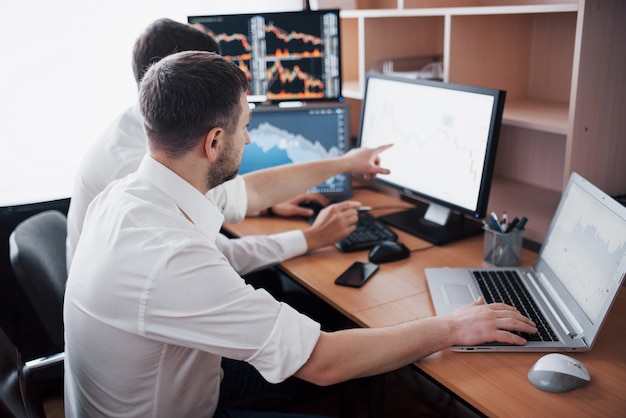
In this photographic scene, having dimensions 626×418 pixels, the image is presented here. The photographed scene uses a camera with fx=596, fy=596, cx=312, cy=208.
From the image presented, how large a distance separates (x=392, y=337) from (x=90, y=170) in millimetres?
1044

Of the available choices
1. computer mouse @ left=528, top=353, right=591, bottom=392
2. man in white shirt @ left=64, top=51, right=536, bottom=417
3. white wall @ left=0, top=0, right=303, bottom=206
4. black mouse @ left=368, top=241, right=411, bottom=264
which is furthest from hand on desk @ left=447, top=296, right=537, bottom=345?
white wall @ left=0, top=0, right=303, bottom=206

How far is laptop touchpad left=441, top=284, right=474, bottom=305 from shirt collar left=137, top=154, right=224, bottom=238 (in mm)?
631

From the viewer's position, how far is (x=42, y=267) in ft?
5.17

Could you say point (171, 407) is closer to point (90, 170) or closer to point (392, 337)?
point (392, 337)

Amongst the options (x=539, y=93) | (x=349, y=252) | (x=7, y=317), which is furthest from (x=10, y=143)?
(x=539, y=93)

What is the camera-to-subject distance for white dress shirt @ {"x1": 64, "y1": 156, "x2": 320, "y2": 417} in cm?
108

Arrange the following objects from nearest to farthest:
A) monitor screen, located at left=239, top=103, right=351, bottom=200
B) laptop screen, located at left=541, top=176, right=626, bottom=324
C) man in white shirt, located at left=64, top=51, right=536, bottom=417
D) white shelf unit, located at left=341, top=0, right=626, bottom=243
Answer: man in white shirt, located at left=64, top=51, right=536, bottom=417, laptop screen, located at left=541, top=176, right=626, bottom=324, white shelf unit, located at left=341, top=0, right=626, bottom=243, monitor screen, located at left=239, top=103, right=351, bottom=200

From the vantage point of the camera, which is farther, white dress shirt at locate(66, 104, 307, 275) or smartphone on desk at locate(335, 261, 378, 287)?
white dress shirt at locate(66, 104, 307, 275)

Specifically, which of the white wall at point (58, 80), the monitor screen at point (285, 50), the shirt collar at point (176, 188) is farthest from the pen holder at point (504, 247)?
the white wall at point (58, 80)

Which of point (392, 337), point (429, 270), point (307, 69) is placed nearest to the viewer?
point (392, 337)

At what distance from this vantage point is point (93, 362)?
118cm

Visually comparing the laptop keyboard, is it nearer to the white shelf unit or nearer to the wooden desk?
the wooden desk

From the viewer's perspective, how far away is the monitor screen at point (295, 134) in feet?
7.32

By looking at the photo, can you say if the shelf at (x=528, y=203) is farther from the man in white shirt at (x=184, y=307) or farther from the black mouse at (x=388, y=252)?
the man in white shirt at (x=184, y=307)
